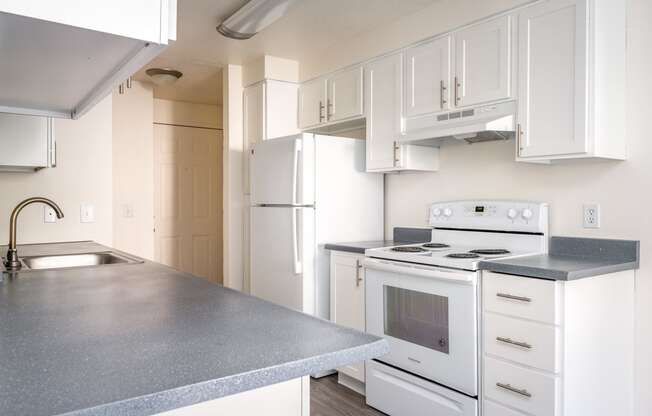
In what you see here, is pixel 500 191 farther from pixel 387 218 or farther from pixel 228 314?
pixel 228 314

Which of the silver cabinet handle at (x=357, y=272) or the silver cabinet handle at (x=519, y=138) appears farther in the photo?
the silver cabinet handle at (x=357, y=272)

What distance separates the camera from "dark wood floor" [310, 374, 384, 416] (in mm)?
2598

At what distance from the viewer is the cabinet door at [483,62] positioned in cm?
230

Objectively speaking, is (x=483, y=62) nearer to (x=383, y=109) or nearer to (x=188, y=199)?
(x=383, y=109)

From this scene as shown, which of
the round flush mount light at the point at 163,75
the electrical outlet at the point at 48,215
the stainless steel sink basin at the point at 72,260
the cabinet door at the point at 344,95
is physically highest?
the round flush mount light at the point at 163,75

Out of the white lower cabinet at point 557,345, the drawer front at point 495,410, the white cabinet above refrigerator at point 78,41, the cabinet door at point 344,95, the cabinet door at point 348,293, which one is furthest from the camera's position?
the cabinet door at point 344,95

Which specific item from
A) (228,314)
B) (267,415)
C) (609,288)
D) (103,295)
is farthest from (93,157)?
(609,288)

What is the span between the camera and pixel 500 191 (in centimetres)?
262

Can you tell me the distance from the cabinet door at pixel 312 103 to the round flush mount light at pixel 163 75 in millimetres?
1216

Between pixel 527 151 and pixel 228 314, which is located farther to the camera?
pixel 527 151

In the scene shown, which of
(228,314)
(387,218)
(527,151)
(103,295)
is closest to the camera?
(228,314)

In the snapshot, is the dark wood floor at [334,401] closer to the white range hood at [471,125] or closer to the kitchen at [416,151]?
the kitchen at [416,151]

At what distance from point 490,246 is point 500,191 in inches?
12.4

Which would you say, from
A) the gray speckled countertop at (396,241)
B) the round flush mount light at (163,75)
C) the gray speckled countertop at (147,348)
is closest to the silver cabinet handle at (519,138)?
the gray speckled countertop at (396,241)
